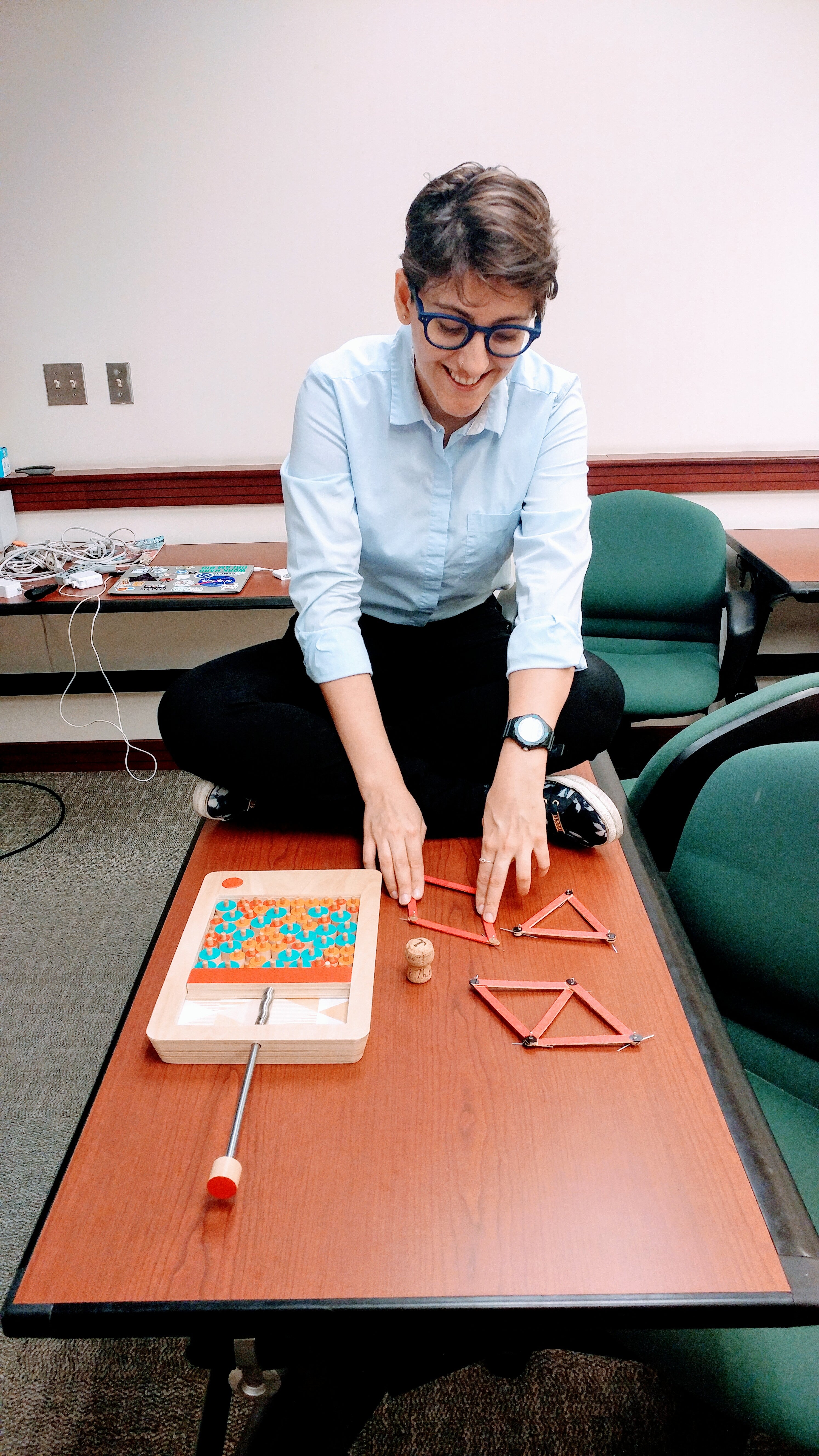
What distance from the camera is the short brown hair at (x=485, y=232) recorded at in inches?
37.7

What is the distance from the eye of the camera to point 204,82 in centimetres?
217

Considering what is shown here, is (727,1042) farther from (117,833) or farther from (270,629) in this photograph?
(270,629)

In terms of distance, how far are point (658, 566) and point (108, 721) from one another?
1720 mm

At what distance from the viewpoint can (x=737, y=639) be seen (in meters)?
2.09

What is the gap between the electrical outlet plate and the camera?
2.39m

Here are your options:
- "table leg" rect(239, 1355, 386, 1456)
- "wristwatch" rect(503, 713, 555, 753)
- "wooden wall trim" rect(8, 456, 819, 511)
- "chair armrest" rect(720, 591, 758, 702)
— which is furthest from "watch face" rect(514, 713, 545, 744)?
"wooden wall trim" rect(8, 456, 819, 511)

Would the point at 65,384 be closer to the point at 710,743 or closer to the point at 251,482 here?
the point at 251,482

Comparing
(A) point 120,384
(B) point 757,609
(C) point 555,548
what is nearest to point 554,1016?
(C) point 555,548

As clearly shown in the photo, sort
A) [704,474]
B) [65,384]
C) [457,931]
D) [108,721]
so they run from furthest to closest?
[108,721] → [704,474] → [65,384] → [457,931]

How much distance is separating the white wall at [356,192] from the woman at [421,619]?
3.94 feet

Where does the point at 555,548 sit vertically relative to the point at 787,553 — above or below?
above

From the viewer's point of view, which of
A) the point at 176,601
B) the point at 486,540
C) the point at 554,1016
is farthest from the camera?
the point at 176,601

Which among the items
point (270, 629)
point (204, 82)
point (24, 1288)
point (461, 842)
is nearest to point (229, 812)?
point (461, 842)

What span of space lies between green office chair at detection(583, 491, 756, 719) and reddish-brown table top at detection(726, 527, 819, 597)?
0.11 meters
